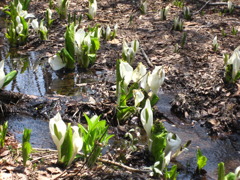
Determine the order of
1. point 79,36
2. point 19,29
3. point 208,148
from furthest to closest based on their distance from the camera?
point 19,29 < point 79,36 < point 208,148

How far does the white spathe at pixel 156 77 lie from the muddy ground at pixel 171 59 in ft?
1.35

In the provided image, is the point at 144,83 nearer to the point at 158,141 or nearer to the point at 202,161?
the point at 158,141

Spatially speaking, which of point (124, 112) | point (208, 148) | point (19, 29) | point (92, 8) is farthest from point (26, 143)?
point (92, 8)

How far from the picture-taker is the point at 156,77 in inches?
120

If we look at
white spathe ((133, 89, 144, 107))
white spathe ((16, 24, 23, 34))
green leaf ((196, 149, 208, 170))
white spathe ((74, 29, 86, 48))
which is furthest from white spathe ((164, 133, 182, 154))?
white spathe ((16, 24, 23, 34))

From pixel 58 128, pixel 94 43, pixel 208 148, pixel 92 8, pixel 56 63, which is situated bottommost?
pixel 208 148

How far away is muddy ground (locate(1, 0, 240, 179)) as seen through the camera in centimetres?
316

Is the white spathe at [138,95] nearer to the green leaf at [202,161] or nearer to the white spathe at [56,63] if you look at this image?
the green leaf at [202,161]

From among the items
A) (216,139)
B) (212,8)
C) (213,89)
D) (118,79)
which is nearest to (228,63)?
(213,89)

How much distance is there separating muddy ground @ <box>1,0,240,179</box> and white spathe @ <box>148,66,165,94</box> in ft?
1.35

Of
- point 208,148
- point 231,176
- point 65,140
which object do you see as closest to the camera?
point 231,176

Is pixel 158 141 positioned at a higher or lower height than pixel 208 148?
higher

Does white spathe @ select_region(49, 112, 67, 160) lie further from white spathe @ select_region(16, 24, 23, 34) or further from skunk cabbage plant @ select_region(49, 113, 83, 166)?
white spathe @ select_region(16, 24, 23, 34)

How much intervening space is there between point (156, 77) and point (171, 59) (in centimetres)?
149
